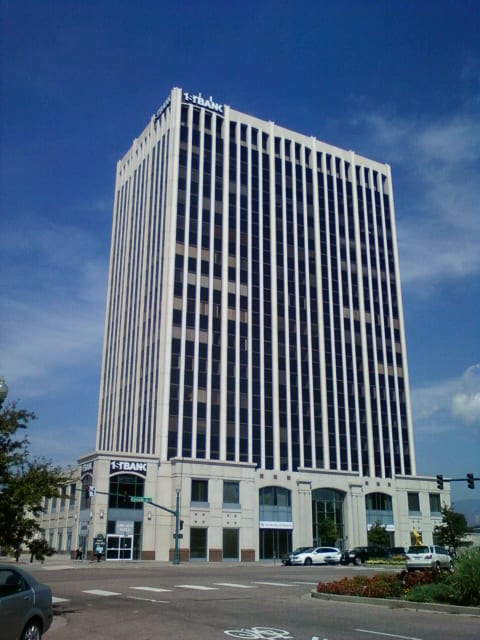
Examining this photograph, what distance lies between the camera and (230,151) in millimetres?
82875

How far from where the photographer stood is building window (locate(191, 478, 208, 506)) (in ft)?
204

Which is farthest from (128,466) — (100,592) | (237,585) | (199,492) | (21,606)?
(21,606)

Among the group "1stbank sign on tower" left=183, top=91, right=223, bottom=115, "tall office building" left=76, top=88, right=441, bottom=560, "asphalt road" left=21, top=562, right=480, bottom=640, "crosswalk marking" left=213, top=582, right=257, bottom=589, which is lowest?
"crosswalk marking" left=213, top=582, right=257, bottom=589

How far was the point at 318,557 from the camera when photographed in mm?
52312

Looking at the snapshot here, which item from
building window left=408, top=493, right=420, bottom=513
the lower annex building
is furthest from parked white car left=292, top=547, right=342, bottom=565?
building window left=408, top=493, right=420, bottom=513

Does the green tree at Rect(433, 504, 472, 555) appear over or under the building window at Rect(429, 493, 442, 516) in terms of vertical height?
under

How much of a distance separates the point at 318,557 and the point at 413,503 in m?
30.4

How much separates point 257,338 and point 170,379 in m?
12.7

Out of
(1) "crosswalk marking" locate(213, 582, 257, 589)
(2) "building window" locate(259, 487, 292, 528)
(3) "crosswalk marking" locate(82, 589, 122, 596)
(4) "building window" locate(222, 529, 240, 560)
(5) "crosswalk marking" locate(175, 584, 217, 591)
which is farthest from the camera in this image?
(2) "building window" locate(259, 487, 292, 528)

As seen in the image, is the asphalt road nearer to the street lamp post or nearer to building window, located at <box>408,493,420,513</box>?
the street lamp post

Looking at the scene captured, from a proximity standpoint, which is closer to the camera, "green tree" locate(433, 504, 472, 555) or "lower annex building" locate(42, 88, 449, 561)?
"green tree" locate(433, 504, 472, 555)

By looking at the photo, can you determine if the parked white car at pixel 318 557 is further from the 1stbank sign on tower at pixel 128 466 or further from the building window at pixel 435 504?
the building window at pixel 435 504

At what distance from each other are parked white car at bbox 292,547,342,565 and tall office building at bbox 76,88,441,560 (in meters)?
12.4

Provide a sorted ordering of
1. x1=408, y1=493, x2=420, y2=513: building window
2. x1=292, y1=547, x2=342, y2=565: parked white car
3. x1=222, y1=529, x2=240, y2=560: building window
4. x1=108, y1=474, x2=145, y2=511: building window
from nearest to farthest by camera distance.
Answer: x1=292, y1=547, x2=342, y2=565: parked white car → x1=108, y1=474, x2=145, y2=511: building window → x1=222, y1=529, x2=240, y2=560: building window → x1=408, y1=493, x2=420, y2=513: building window
